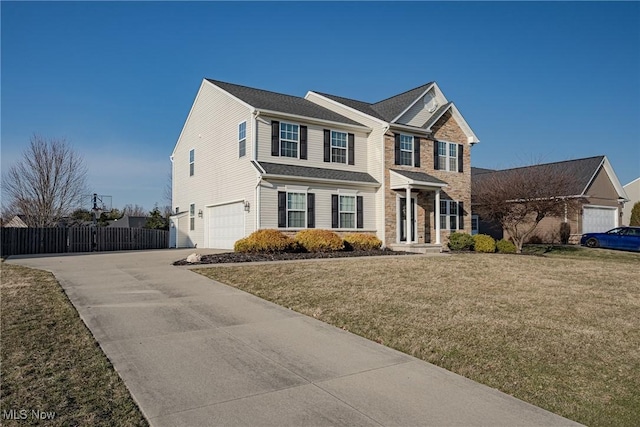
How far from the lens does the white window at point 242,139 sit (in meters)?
19.2

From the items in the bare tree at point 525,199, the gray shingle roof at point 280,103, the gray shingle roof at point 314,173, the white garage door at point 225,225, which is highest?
the gray shingle roof at point 280,103

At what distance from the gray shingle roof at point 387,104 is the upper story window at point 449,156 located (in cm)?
289

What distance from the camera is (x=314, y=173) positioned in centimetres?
1916

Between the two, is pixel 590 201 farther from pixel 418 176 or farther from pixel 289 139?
pixel 289 139

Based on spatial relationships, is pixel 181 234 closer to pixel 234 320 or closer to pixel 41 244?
pixel 41 244

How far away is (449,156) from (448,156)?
0.08 m

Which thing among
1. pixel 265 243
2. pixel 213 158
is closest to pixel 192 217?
pixel 213 158

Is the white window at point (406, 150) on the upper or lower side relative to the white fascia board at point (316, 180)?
upper

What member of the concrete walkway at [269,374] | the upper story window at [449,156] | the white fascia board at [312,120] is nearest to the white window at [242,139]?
the white fascia board at [312,120]

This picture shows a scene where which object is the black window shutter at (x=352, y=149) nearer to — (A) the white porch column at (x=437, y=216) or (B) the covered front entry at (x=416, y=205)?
(B) the covered front entry at (x=416, y=205)

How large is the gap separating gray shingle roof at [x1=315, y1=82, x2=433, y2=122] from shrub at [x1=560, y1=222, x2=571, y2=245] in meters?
13.8

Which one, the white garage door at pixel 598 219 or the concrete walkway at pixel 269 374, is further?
the white garage door at pixel 598 219

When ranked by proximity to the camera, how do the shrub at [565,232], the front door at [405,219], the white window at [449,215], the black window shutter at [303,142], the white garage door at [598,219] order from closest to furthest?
the black window shutter at [303,142] < the front door at [405,219] < the white window at [449,215] < the shrub at [565,232] < the white garage door at [598,219]

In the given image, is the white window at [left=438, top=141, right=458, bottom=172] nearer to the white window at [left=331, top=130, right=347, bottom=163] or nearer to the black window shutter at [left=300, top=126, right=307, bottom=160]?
the white window at [left=331, top=130, right=347, bottom=163]
